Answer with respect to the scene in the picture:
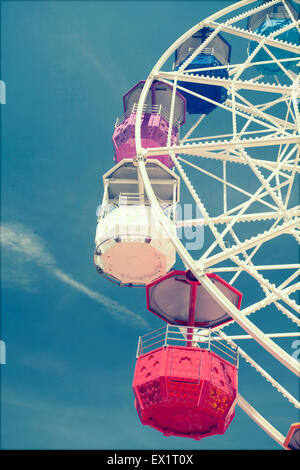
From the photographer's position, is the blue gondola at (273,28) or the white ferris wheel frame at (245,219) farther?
the blue gondola at (273,28)

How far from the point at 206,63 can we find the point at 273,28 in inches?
203

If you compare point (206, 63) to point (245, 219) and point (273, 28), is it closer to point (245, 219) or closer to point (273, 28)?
point (273, 28)

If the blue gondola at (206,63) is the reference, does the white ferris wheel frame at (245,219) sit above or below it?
below

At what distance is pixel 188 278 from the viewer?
1814 centimetres

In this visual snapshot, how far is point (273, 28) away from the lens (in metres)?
28.5

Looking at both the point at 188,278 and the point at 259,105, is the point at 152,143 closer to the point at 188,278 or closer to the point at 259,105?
the point at 259,105

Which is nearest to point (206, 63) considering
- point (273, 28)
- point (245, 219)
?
point (273, 28)

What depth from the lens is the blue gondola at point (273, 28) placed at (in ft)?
92.6

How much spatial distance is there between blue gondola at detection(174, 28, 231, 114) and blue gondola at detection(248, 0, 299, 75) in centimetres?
213

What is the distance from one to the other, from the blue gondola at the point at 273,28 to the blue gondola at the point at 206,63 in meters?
2.13

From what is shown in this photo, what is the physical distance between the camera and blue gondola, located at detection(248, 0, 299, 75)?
28.2 metres
